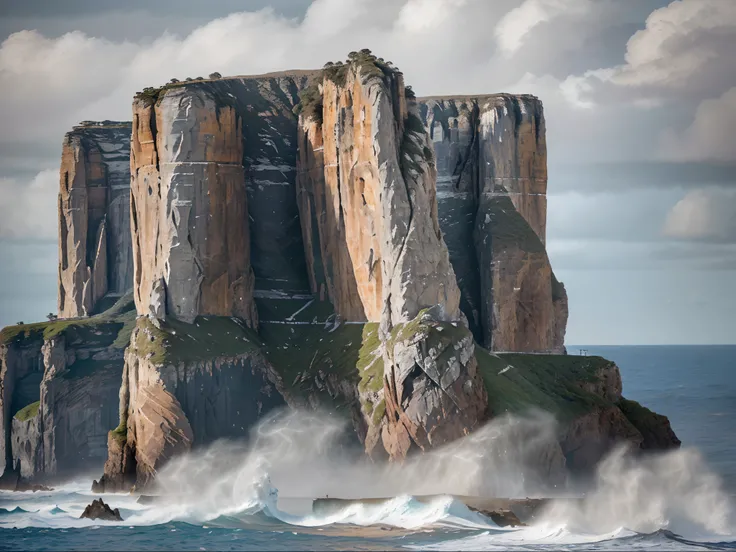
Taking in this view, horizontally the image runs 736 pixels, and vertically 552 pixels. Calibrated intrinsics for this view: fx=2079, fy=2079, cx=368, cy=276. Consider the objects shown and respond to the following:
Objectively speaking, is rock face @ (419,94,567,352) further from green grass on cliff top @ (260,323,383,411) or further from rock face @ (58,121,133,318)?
rock face @ (58,121,133,318)

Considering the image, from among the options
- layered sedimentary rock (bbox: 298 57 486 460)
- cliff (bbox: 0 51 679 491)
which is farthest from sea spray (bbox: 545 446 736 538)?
layered sedimentary rock (bbox: 298 57 486 460)

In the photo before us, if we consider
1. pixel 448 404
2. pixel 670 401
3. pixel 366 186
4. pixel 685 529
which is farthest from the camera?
pixel 670 401

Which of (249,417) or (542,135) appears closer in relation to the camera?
(249,417)

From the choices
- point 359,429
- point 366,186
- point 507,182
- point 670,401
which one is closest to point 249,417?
point 359,429

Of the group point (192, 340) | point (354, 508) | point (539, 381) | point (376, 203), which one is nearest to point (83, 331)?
point (192, 340)

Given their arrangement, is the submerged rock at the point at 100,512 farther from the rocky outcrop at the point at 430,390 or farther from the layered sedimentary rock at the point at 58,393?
the layered sedimentary rock at the point at 58,393

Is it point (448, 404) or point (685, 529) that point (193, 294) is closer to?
point (448, 404)
